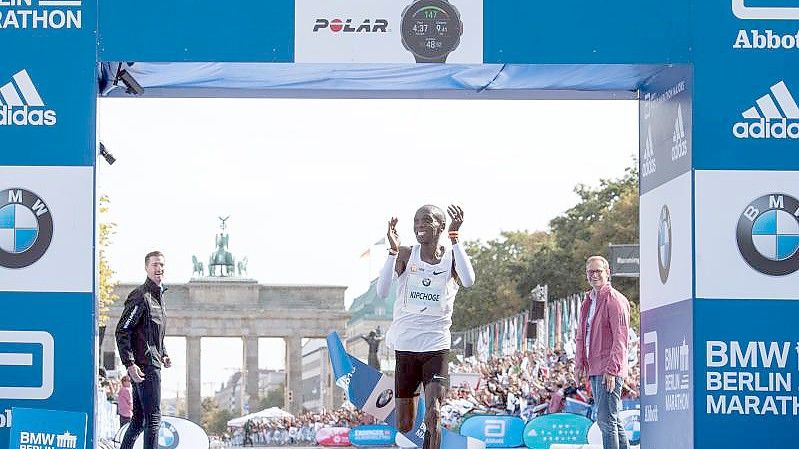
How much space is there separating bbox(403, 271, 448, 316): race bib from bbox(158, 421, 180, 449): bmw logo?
15.5 ft

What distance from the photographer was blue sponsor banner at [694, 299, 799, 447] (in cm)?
948

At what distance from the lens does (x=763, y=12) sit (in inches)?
382

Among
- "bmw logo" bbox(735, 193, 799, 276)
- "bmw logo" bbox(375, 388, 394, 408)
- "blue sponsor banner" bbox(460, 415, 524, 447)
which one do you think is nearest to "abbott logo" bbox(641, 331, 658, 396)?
"bmw logo" bbox(735, 193, 799, 276)

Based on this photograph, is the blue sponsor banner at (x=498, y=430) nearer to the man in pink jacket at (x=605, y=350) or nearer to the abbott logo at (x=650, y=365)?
the man in pink jacket at (x=605, y=350)

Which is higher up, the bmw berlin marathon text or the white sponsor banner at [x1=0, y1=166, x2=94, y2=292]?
the bmw berlin marathon text

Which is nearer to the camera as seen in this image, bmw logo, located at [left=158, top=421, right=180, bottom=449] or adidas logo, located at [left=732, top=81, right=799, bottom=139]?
adidas logo, located at [left=732, top=81, right=799, bottom=139]

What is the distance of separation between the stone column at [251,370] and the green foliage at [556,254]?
15.7 meters

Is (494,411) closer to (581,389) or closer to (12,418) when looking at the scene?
(581,389)

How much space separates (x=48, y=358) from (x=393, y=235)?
261 centimetres

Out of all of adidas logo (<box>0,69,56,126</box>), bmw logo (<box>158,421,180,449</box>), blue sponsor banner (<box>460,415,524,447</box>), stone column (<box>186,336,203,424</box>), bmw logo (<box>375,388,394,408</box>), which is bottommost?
stone column (<box>186,336,203,424</box>)

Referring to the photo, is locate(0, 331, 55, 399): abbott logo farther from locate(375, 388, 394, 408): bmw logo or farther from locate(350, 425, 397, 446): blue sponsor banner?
locate(350, 425, 397, 446): blue sponsor banner

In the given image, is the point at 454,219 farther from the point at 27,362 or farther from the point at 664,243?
the point at 27,362

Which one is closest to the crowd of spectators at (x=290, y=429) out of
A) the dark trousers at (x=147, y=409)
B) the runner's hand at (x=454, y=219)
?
the dark trousers at (x=147, y=409)

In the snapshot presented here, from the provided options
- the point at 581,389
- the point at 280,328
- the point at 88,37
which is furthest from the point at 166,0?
the point at 280,328
